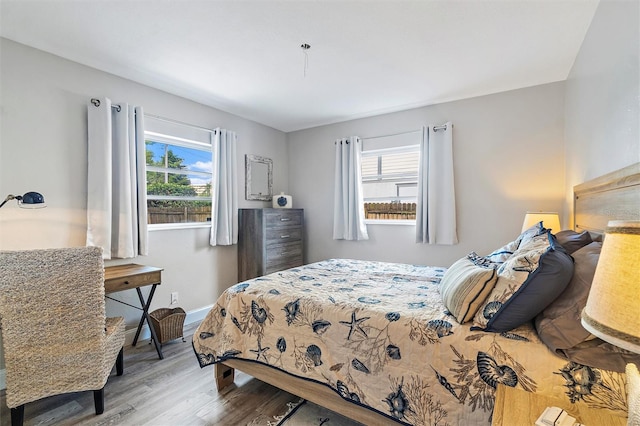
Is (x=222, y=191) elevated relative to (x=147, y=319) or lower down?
elevated

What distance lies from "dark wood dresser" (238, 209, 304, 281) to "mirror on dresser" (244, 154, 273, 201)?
42 cm

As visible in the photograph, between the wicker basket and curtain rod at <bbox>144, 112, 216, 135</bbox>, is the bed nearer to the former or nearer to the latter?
the wicker basket

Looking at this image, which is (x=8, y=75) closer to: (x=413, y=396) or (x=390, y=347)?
(x=390, y=347)

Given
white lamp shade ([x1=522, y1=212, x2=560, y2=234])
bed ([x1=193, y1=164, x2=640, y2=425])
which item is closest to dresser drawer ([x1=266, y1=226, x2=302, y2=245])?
bed ([x1=193, y1=164, x2=640, y2=425])

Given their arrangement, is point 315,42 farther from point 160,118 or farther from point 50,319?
point 50,319

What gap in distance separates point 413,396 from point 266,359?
0.92m

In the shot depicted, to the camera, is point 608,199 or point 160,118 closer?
point 608,199

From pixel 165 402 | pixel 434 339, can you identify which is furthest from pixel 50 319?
pixel 434 339

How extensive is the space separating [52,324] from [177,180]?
1.97 meters

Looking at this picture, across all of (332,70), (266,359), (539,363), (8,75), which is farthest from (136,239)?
(539,363)

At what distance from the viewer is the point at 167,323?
2822mm

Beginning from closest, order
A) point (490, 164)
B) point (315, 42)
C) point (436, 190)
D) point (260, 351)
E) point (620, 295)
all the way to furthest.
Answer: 1. point (620, 295)
2. point (260, 351)
3. point (315, 42)
4. point (490, 164)
5. point (436, 190)

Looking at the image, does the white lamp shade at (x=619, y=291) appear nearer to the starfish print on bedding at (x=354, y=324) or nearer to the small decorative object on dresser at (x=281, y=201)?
the starfish print on bedding at (x=354, y=324)

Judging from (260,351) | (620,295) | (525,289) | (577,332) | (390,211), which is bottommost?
(260,351)
